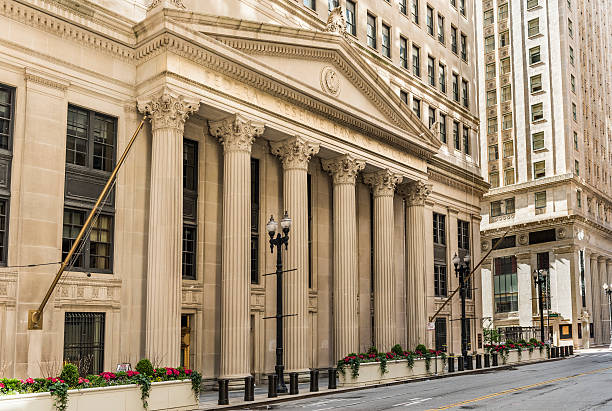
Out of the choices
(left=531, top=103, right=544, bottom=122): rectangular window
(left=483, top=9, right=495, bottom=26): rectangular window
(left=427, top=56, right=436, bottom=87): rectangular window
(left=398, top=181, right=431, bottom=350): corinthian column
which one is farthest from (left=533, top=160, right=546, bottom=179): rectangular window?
(left=398, top=181, right=431, bottom=350): corinthian column

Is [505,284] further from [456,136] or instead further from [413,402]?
[413,402]

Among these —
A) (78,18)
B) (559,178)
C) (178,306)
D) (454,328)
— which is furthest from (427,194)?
(559,178)

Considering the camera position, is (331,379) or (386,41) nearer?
(331,379)

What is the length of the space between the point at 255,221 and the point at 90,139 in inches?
373

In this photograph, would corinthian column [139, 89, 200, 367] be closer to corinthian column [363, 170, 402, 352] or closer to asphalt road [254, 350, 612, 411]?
asphalt road [254, 350, 612, 411]

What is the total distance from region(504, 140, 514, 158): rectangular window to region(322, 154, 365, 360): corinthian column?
53.8 metres

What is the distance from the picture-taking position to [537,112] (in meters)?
81.9

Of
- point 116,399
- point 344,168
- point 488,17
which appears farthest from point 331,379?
point 488,17

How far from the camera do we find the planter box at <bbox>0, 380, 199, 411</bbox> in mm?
16266

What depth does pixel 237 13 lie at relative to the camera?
31.1 m

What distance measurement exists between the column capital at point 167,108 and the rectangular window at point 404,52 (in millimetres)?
22605

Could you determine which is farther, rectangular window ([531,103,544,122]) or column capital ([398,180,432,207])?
rectangular window ([531,103,544,122])

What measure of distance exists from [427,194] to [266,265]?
45.7ft

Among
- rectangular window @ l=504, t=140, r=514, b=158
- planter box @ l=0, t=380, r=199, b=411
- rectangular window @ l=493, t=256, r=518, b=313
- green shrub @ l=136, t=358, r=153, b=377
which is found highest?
rectangular window @ l=504, t=140, r=514, b=158
